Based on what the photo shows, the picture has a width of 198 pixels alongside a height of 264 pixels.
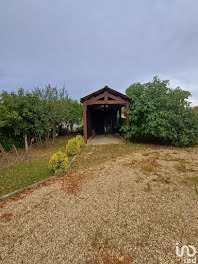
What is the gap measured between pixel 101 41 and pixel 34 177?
1420 centimetres

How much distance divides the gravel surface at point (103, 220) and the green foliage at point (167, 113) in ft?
13.4

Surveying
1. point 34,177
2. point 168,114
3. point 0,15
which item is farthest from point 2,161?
point 0,15

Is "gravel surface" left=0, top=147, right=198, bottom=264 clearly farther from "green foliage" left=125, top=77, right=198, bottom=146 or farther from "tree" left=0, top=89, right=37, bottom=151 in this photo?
"tree" left=0, top=89, right=37, bottom=151

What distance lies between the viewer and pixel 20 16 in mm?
9766

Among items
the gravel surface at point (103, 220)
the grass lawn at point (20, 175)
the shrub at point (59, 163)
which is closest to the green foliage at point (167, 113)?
the gravel surface at point (103, 220)

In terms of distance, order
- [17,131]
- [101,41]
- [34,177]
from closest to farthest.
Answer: [34,177]
[17,131]
[101,41]

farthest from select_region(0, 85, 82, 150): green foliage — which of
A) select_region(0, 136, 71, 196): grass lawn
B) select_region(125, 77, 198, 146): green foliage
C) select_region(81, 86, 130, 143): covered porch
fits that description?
select_region(125, 77, 198, 146): green foliage

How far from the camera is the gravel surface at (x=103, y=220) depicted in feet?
6.08

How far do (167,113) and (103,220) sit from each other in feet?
23.6

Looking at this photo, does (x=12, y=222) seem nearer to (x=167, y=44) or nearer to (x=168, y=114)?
(x=168, y=114)

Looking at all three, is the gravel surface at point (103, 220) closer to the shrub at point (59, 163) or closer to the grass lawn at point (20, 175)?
the shrub at point (59, 163)

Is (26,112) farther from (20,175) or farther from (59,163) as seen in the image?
(59,163)

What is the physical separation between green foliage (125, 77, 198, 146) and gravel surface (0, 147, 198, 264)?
4.07m

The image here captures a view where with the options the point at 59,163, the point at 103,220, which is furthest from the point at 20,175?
the point at 103,220
